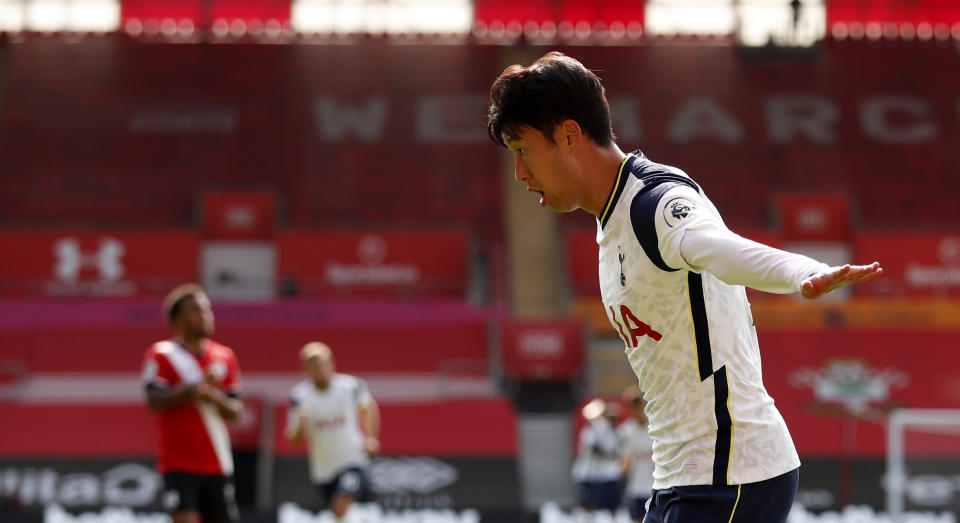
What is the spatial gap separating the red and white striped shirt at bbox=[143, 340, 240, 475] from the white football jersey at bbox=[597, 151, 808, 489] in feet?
17.4

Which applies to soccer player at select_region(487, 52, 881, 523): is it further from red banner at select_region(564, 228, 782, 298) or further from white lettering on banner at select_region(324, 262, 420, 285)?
white lettering on banner at select_region(324, 262, 420, 285)

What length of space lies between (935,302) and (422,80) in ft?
43.4

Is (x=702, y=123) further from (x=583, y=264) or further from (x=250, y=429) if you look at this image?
(x=250, y=429)

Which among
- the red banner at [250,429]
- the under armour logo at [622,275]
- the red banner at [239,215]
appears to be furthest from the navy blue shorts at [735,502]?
the red banner at [239,215]

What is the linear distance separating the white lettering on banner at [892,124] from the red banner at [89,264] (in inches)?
662

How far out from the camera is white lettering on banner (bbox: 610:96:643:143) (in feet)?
90.7

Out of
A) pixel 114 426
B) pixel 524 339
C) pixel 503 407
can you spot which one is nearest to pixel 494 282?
pixel 524 339

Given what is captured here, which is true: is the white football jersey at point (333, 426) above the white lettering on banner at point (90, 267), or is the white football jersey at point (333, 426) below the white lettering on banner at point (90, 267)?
below

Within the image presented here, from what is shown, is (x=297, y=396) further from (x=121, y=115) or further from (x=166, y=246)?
(x=121, y=115)

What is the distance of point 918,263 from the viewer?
79.7 ft

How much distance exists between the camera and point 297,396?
10.6 metres

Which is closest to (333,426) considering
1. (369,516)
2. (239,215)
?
(369,516)

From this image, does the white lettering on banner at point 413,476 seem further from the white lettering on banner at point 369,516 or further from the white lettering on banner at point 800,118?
the white lettering on banner at point 800,118

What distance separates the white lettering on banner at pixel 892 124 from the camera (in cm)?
2830
